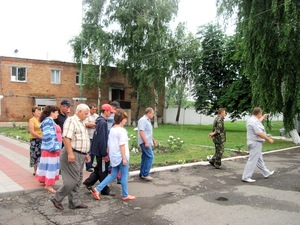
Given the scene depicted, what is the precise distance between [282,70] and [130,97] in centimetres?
2422

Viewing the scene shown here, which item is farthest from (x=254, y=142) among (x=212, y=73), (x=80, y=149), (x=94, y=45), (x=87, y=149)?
(x=94, y=45)

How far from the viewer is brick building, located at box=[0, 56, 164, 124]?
2964 cm

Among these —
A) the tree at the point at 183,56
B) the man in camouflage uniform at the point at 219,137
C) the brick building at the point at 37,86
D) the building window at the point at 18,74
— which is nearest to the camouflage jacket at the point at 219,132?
the man in camouflage uniform at the point at 219,137

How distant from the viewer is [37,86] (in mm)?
31406

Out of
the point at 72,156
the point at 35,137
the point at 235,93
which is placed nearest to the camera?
the point at 72,156

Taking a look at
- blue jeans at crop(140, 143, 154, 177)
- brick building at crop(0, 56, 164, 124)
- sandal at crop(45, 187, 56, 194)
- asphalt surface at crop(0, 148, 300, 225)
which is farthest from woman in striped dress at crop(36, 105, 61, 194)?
brick building at crop(0, 56, 164, 124)

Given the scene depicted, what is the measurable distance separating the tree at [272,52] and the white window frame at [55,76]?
2275 centimetres

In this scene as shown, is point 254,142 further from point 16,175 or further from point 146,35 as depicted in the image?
point 146,35

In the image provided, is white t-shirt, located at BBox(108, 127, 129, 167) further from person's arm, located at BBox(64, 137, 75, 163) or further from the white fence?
the white fence

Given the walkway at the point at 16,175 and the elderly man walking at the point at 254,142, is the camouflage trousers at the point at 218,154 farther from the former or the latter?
the walkway at the point at 16,175

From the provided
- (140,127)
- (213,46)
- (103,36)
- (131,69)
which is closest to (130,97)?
(131,69)

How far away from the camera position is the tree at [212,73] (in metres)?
27.5

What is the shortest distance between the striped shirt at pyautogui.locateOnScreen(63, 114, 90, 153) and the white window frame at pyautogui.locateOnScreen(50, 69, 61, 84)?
95.8ft

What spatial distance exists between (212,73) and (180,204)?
78.9ft
